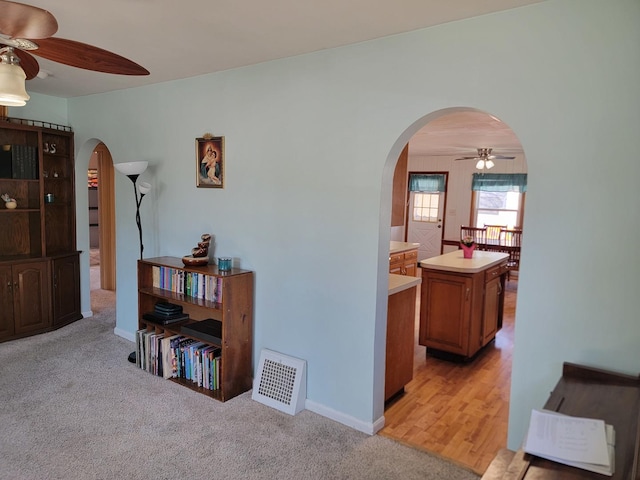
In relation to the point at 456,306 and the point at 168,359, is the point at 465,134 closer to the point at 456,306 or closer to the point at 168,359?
the point at 456,306

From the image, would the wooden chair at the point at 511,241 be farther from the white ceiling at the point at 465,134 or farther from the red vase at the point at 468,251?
the red vase at the point at 468,251

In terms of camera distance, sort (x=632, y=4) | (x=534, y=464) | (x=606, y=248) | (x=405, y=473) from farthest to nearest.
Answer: (x=405, y=473) < (x=606, y=248) < (x=632, y=4) < (x=534, y=464)

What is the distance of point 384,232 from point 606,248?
113 centimetres

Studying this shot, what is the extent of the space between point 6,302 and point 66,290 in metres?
0.58

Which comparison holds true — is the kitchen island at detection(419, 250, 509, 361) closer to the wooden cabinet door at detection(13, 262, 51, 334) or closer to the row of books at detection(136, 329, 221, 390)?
the row of books at detection(136, 329, 221, 390)

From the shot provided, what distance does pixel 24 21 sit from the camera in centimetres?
144

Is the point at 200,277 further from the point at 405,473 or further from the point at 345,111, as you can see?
the point at 405,473

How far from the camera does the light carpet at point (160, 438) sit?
2.33m

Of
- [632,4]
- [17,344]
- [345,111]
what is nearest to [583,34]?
[632,4]

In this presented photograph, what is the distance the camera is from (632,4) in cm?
184

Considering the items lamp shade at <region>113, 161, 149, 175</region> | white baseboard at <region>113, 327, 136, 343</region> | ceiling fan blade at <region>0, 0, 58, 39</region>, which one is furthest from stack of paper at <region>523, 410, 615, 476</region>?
white baseboard at <region>113, 327, 136, 343</region>

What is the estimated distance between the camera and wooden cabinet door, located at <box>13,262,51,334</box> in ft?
13.5

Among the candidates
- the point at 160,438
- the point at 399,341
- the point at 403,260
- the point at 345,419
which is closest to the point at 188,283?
the point at 160,438

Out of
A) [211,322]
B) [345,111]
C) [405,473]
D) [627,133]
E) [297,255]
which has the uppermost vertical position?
[345,111]
